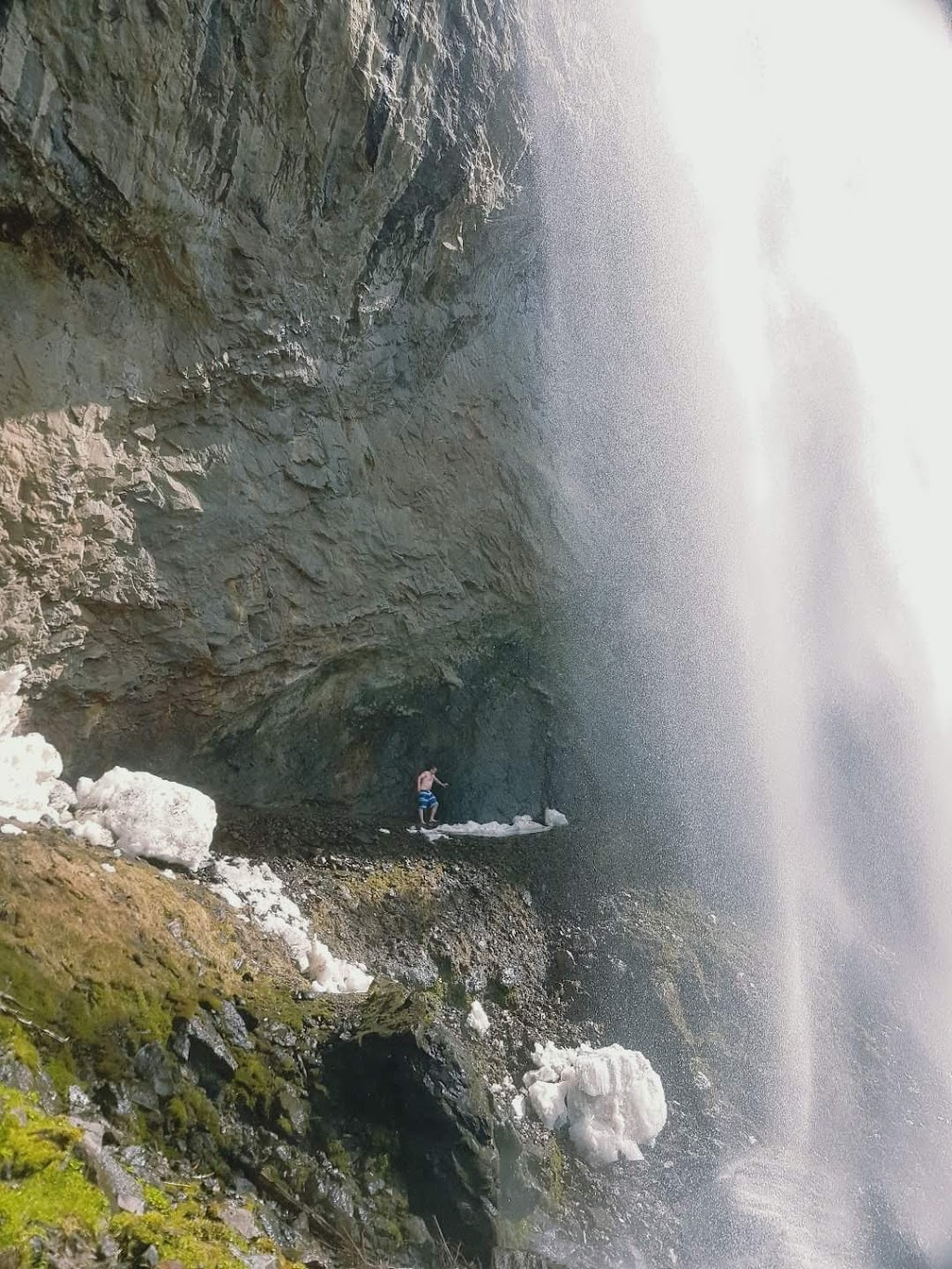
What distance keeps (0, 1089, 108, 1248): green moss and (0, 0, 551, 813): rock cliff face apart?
4.41 meters

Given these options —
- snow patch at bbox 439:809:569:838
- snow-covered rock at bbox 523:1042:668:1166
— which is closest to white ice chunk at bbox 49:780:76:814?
snow patch at bbox 439:809:569:838

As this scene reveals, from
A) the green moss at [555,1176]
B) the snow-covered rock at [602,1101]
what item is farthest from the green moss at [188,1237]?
the snow-covered rock at [602,1101]

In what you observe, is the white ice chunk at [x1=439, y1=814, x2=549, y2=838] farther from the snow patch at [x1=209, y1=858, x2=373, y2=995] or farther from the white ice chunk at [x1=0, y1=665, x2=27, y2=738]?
the white ice chunk at [x1=0, y1=665, x2=27, y2=738]

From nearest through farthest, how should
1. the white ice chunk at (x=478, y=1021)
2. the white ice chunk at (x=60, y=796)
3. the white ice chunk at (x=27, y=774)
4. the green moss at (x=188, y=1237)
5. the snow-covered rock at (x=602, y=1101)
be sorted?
the green moss at (x=188, y=1237) → the white ice chunk at (x=27, y=774) → the snow-covered rock at (x=602, y=1101) → the white ice chunk at (x=60, y=796) → the white ice chunk at (x=478, y=1021)

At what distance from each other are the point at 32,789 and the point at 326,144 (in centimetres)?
630

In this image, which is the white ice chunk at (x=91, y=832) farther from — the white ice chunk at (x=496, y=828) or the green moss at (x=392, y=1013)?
the white ice chunk at (x=496, y=828)

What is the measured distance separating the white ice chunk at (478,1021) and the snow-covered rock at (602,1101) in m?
0.54

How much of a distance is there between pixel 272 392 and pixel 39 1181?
6.87 metres

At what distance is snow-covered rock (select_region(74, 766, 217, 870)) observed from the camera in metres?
7.52

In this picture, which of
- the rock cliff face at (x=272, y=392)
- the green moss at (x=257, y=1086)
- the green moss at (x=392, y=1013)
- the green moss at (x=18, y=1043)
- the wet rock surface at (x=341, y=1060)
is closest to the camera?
the green moss at (x=18, y=1043)

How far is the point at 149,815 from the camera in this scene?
7633 mm

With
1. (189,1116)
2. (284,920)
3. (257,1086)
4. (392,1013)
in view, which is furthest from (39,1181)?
(284,920)

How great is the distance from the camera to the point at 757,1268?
716 centimetres

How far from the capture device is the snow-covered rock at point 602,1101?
24.5 ft
